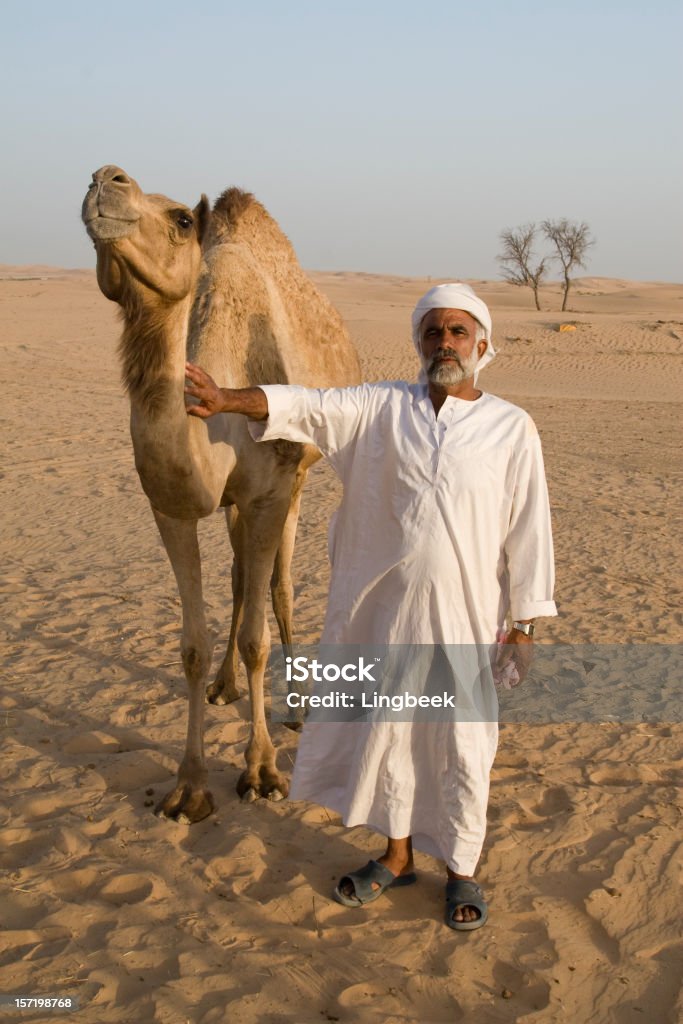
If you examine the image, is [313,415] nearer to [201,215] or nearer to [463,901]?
[201,215]

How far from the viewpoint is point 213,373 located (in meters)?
4.26

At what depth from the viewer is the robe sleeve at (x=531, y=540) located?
135 inches

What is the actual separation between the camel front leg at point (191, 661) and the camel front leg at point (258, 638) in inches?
9.8

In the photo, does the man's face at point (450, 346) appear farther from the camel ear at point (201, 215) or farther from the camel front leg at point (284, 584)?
the camel front leg at point (284, 584)

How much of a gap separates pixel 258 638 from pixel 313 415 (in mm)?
1468

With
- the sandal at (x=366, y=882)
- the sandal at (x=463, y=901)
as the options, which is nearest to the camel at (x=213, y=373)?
the sandal at (x=366, y=882)

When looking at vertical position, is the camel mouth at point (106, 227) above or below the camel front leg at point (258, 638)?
above

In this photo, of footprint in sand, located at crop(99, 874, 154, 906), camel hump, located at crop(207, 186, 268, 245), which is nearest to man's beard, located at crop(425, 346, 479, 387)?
footprint in sand, located at crop(99, 874, 154, 906)

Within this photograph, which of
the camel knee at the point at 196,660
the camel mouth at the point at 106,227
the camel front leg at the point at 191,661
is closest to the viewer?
the camel mouth at the point at 106,227

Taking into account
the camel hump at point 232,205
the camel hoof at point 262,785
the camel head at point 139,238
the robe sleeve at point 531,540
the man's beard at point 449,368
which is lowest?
the camel hoof at point 262,785

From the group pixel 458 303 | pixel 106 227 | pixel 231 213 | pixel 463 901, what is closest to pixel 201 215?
pixel 106 227

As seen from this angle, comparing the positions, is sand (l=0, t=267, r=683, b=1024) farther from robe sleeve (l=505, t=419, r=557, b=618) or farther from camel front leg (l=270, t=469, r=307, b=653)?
robe sleeve (l=505, t=419, r=557, b=618)

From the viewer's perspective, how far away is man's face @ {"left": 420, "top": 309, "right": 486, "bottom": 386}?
3430 millimetres

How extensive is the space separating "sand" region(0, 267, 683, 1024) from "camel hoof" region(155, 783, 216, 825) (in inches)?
2.2
